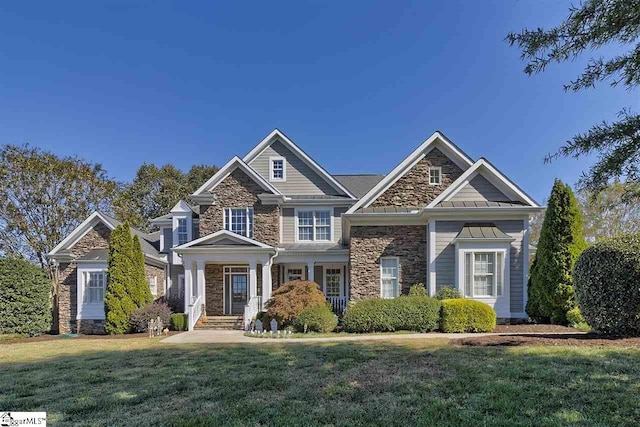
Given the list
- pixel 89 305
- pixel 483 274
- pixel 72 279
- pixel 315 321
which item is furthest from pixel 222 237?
pixel 483 274

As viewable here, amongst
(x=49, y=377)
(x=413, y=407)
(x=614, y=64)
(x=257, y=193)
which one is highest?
(x=257, y=193)

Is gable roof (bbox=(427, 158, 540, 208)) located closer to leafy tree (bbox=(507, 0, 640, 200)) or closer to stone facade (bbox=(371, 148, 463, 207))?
stone facade (bbox=(371, 148, 463, 207))

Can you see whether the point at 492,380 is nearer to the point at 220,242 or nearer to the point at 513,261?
the point at 513,261

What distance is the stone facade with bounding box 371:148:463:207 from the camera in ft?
52.1

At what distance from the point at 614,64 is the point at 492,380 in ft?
15.5

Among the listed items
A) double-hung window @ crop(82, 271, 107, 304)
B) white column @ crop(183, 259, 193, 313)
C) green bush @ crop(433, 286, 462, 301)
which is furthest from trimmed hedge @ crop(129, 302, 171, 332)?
green bush @ crop(433, 286, 462, 301)

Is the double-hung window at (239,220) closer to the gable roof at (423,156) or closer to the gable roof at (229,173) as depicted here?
the gable roof at (229,173)

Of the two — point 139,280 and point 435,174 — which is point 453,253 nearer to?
point 435,174

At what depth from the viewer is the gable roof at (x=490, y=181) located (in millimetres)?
14297

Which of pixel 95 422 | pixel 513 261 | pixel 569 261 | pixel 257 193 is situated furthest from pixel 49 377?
pixel 569 261

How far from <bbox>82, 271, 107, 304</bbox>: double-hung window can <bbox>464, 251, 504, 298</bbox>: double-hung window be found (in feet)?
51.8

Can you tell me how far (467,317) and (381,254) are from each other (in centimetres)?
404

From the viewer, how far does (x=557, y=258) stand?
1322 cm

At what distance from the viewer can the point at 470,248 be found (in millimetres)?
13719
